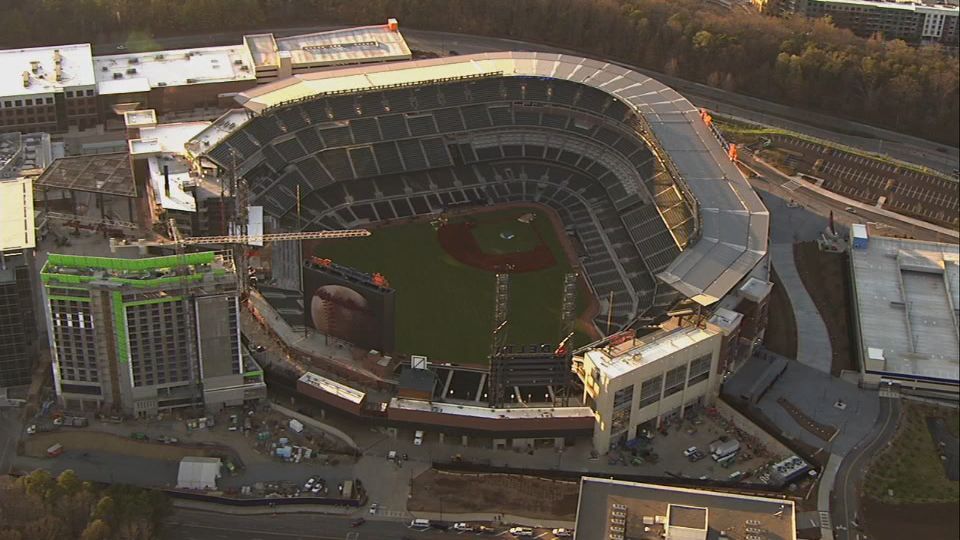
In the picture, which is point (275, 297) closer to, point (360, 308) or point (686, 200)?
point (360, 308)

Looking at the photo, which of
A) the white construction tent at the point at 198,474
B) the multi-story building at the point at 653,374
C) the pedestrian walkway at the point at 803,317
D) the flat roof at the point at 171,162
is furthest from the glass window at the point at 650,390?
the flat roof at the point at 171,162

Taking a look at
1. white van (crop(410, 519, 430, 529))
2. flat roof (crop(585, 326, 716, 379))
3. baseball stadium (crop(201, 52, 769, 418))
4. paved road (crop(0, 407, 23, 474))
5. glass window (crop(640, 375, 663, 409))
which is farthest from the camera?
baseball stadium (crop(201, 52, 769, 418))

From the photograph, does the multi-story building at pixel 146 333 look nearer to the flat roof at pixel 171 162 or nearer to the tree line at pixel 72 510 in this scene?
the tree line at pixel 72 510

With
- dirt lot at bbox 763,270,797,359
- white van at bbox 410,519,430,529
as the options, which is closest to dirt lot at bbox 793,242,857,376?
dirt lot at bbox 763,270,797,359

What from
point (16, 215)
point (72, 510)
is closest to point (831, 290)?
point (72, 510)

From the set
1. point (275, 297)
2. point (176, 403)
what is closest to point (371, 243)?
point (275, 297)

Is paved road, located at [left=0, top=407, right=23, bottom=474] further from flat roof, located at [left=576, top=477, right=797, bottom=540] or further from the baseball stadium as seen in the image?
flat roof, located at [left=576, top=477, right=797, bottom=540]

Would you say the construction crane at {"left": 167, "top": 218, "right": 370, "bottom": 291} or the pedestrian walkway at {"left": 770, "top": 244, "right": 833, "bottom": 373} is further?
the pedestrian walkway at {"left": 770, "top": 244, "right": 833, "bottom": 373}

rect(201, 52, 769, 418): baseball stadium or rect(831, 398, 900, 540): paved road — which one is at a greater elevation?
rect(201, 52, 769, 418): baseball stadium

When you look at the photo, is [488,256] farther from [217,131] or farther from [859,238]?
[859,238]
